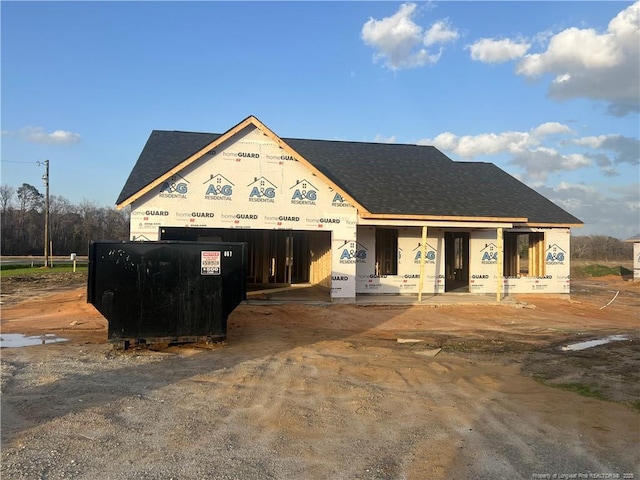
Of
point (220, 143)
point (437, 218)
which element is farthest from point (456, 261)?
point (220, 143)

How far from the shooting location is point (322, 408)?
5996 mm

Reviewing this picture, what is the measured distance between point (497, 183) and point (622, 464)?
1929 centimetres

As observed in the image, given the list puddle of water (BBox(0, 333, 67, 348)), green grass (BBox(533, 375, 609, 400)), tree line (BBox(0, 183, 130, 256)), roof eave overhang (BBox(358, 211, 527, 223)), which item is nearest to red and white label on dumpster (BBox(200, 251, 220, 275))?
puddle of water (BBox(0, 333, 67, 348))

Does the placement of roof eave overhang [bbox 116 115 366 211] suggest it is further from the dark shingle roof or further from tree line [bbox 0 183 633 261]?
tree line [bbox 0 183 633 261]

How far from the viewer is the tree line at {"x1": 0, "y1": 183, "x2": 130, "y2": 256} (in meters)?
65.4

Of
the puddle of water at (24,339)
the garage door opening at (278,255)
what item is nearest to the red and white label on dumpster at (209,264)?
the puddle of water at (24,339)

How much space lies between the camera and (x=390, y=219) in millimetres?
16844

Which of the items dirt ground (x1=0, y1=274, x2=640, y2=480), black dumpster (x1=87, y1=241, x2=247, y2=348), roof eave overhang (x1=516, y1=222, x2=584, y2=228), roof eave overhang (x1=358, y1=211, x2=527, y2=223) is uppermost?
roof eave overhang (x1=358, y1=211, x2=527, y2=223)

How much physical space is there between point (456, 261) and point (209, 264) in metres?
15.8

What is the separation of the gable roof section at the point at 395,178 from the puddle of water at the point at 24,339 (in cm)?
485

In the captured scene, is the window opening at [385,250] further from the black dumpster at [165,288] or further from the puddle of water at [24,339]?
the puddle of water at [24,339]

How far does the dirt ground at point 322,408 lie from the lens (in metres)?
4.32

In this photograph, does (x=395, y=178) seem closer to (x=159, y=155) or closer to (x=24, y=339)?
(x=159, y=155)

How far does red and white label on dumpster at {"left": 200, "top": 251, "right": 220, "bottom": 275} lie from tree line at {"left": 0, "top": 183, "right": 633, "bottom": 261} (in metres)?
57.1
